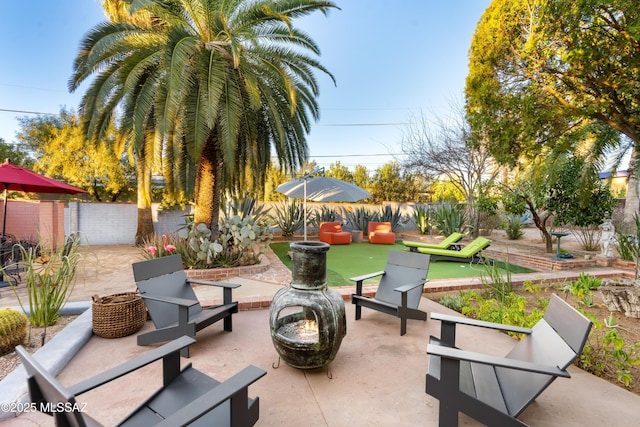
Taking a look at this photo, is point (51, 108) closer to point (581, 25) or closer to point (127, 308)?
point (127, 308)

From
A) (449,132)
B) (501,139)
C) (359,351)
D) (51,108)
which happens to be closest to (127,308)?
(359,351)

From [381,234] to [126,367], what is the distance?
1041 centimetres

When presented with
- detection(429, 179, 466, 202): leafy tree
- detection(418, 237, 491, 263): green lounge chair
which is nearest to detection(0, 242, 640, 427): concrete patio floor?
detection(418, 237, 491, 263): green lounge chair

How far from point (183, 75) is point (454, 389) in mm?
6383

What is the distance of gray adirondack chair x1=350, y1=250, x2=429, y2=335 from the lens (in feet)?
11.9

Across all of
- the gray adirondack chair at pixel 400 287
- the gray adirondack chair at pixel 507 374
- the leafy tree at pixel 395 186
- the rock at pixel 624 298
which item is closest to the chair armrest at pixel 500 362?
the gray adirondack chair at pixel 507 374

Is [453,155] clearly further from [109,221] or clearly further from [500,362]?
[109,221]

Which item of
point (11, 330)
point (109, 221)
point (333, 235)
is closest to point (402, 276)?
point (11, 330)

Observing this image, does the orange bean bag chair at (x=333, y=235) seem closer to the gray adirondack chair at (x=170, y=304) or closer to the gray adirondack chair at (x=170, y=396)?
the gray adirondack chair at (x=170, y=304)

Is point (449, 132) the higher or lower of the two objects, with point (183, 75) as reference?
higher

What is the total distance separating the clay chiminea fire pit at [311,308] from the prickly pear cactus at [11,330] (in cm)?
249

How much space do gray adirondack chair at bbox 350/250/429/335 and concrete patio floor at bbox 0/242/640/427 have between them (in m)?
0.25

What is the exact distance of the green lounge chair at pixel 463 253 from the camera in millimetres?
7426

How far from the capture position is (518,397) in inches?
77.5
